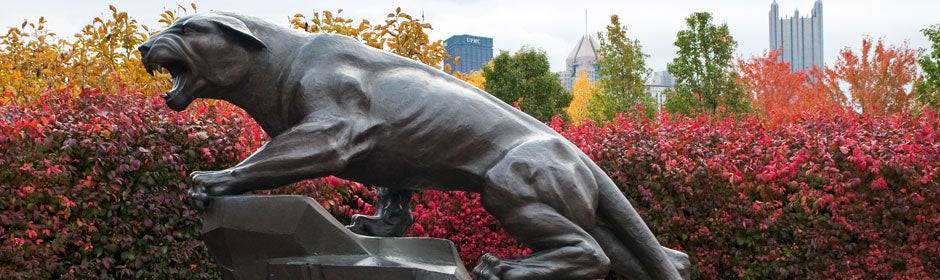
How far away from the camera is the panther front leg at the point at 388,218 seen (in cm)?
440

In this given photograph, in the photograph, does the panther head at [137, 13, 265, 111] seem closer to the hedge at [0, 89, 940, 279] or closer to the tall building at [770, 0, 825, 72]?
the hedge at [0, 89, 940, 279]

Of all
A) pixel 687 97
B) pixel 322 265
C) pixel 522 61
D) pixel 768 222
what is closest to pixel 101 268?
pixel 322 265

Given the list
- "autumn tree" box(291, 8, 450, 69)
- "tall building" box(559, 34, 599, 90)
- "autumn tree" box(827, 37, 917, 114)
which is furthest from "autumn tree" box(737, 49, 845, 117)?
"tall building" box(559, 34, 599, 90)

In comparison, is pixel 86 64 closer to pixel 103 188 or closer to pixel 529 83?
pixel 103 188

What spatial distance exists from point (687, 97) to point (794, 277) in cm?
1384

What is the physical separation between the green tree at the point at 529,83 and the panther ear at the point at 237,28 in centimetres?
1931

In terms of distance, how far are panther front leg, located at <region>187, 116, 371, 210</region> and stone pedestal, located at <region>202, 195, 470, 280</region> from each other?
76mm

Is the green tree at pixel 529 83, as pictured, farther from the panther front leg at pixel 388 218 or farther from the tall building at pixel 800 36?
the tall building at pixel 800 36

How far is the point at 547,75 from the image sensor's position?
23766mm

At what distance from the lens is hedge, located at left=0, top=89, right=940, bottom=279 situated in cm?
580

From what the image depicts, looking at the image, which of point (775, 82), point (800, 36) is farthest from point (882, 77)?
point (800, 36)

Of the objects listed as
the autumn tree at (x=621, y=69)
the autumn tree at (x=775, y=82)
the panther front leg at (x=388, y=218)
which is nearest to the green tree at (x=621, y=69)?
the autumn tree at (x=621, y=69)

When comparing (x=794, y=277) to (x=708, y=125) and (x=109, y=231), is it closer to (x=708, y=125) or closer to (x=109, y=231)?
(x=708, y=125)

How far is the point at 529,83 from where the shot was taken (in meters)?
23.4
